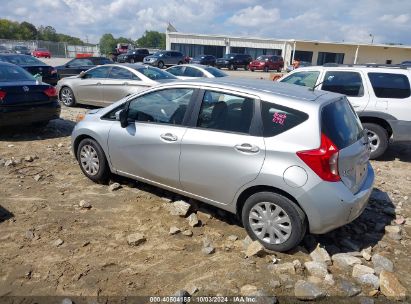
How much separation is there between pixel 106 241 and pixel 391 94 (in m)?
5.90

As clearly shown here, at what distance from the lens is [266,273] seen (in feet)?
11.9

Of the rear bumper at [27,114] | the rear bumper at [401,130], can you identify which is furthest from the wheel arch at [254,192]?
the rear bumper at [27,114]

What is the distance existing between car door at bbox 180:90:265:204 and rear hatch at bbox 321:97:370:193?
697mm

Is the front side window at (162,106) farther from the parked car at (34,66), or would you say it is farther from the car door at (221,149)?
the parked car at (34,66)

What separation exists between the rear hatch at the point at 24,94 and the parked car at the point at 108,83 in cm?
269

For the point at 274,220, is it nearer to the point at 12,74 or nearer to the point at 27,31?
the point at 12,74

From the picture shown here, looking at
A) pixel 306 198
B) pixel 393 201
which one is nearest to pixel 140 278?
pixel 306 198

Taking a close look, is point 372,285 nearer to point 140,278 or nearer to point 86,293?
point 140,278

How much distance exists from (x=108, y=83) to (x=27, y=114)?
3.52 meters

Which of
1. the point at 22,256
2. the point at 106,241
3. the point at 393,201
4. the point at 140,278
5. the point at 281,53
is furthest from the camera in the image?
the point at 281,53

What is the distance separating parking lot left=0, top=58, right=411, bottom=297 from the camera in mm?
3432

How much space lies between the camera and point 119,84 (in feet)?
35.2

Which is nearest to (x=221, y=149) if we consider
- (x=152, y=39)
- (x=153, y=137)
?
(x=153, y=137)

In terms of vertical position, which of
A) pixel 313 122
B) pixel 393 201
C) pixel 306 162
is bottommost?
pixel 393 201
